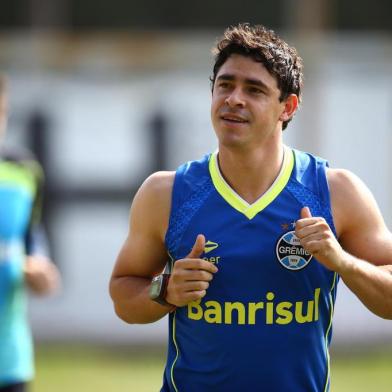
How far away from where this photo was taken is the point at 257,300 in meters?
4.58

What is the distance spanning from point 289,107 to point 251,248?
0.68m

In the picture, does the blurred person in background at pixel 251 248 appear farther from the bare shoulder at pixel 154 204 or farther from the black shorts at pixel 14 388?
the black shorts at pixel 14 388

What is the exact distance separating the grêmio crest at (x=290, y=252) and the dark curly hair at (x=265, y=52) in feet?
1.99

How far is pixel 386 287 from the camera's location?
14.9ft

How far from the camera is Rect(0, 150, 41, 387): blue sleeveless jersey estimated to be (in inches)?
261

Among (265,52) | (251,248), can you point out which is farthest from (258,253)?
(265,52)

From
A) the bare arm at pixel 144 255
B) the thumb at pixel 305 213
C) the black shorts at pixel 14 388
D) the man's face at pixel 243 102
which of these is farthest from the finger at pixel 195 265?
the black shorts at pixel 14 388

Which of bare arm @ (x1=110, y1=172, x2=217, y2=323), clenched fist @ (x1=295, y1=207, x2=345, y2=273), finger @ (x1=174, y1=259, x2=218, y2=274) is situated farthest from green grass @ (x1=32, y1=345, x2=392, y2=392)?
clenched fist @ (x1=295, y1=207, x2=345, y2=273)

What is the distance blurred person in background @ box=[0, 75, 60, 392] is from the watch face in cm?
219

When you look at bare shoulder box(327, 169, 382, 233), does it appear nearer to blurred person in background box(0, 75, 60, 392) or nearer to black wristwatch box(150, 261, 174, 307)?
black wristwatch box(150, 261, 174, 307)

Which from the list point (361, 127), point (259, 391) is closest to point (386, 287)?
point (259, 391)

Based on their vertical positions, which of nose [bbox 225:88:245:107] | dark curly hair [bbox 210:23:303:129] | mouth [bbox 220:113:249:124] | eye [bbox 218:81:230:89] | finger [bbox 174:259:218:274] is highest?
dark curly hair [bbox 210:23:303:129]

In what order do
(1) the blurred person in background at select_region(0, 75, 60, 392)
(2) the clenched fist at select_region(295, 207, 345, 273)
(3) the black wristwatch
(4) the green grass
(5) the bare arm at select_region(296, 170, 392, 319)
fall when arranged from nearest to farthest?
(2) the clenched fist at select_region(295, 207, 345, 273) < (5) the bare arm at select_region(296, 170, 392, 319) < (3) the black wristwatch < (1) the blurred person in background at select_region(0, 75, 60, 392) < (4) the green grass

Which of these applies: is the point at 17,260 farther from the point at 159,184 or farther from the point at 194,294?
the point at 194,294
